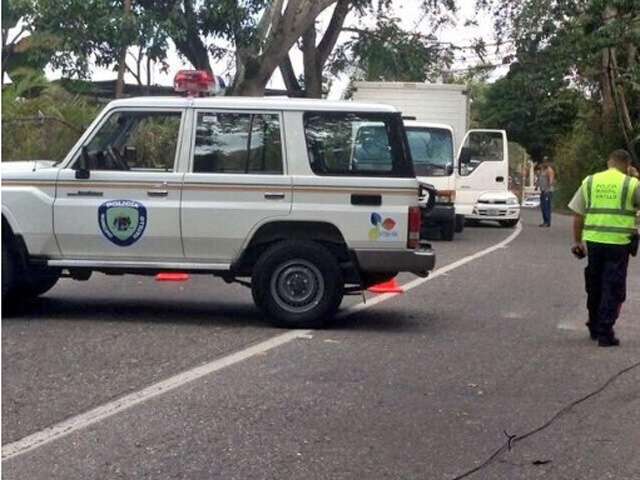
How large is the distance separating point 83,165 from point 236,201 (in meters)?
1.41

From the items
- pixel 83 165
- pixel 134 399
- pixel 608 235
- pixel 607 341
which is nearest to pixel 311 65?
pixel 83 165

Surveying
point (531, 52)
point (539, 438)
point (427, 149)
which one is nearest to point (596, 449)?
point (539, 438)

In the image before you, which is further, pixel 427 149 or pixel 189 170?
pixel 427 149

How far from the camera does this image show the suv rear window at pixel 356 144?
10812 mm

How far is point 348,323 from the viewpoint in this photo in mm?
11430

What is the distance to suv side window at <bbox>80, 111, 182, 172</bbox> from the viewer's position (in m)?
10.8

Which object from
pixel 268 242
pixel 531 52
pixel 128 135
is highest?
pixel 531 52

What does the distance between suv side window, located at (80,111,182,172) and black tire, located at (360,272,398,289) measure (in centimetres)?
202

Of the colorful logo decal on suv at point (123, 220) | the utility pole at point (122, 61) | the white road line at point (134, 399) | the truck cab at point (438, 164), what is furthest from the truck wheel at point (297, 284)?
the utility pole at point (122, 61)

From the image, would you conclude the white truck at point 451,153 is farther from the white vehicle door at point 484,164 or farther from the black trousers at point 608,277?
the black trousers at point 608,277

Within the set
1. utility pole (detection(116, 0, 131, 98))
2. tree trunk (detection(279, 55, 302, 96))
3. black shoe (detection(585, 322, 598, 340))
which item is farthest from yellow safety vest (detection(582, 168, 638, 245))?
tree trunk (detection(279, 55, 302, 96))

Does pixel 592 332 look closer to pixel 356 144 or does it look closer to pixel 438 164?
pixel 356 144

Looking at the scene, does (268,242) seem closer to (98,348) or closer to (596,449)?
(98,348)

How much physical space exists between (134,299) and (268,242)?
2.49m
